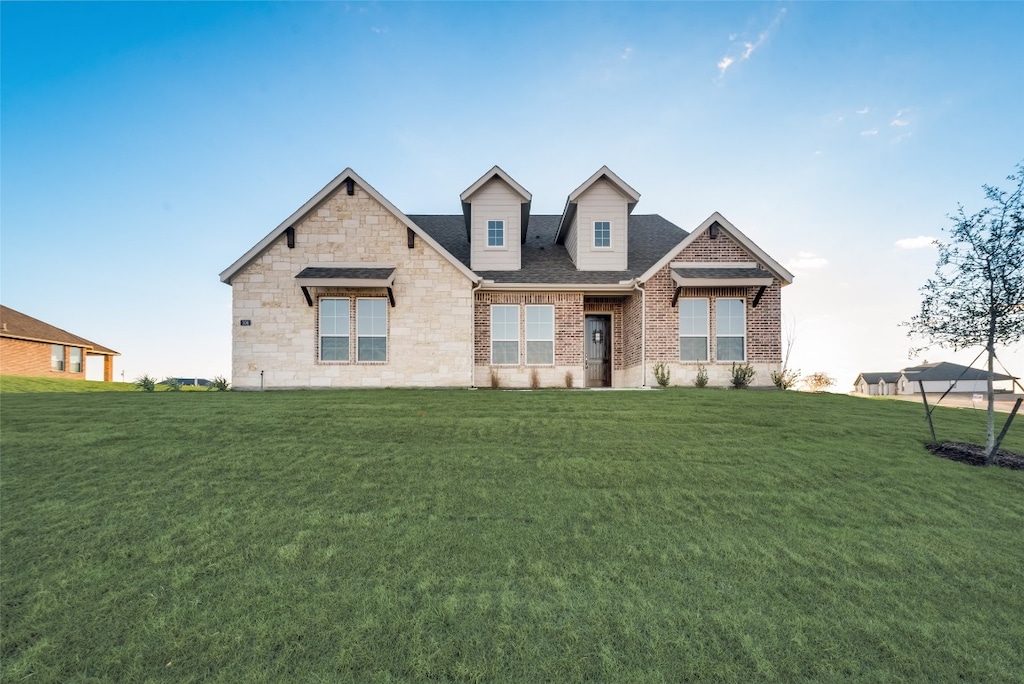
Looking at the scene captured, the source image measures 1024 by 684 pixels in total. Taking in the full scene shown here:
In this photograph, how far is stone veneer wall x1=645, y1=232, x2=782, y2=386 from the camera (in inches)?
615

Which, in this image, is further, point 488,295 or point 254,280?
point 488,295

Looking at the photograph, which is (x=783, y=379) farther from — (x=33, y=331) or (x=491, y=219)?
(x=33, y=331)

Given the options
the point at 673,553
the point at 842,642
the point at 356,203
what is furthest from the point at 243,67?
the point at 842,642

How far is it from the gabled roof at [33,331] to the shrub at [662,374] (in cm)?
3363

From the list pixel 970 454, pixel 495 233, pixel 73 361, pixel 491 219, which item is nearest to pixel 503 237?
pixel 495 233

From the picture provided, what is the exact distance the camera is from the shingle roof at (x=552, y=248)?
16.5 metres

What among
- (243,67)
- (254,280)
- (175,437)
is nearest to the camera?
(175,437)

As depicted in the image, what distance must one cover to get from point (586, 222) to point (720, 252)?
469 centimetres

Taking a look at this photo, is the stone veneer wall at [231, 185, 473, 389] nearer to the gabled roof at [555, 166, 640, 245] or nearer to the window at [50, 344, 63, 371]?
the gabled roof at [555, 166, 640, 245]

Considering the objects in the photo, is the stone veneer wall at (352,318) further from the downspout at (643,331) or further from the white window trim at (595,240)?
the downspout at (643,331)

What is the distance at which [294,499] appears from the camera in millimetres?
6285

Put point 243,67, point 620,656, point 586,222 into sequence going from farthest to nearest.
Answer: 1. point 586,222
2. point 243,67
3. point 620,656

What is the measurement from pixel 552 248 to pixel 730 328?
24.1ft

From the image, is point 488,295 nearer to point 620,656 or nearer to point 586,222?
point 586,222
